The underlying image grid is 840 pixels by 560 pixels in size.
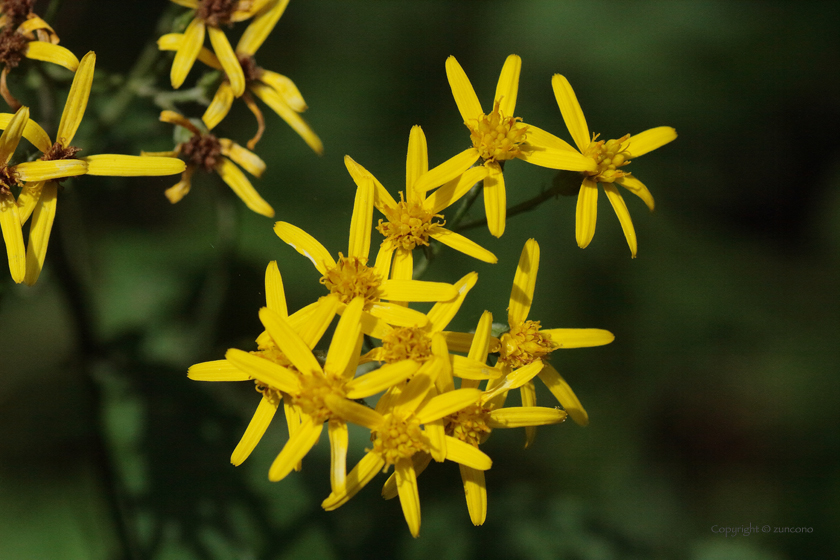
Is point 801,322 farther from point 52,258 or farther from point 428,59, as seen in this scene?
point 52,258

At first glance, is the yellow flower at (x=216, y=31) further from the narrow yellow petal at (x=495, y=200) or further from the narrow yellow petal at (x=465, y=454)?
the narrow yellow petal at (x=465, y=454)

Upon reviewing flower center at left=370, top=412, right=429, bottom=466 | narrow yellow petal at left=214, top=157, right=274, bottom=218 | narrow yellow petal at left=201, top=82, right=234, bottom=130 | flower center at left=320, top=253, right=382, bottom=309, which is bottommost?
flower center at left=370, top=412, right=429, bottom=466

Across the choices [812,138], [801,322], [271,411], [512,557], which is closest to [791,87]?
[812,138]

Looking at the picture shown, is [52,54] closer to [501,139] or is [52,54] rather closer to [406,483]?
[501,139]

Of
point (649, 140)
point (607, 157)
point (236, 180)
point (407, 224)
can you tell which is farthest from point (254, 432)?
point (649, 140)

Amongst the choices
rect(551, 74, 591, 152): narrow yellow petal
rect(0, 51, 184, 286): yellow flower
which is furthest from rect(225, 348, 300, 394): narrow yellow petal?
rect(551, 74, 591, 152): narrow yellow petal

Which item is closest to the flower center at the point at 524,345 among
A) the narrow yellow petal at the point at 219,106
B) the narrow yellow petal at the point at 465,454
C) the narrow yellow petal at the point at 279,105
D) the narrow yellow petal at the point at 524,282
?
the narrow yellow petal at the point at 524,282

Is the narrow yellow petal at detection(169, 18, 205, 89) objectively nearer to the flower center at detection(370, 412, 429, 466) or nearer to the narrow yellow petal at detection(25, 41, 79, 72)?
the narrow yellow petal at detection(25, 41, 79, 72)
